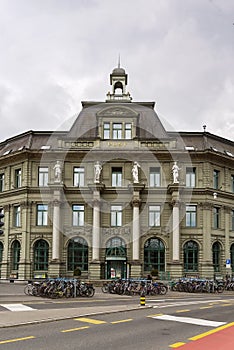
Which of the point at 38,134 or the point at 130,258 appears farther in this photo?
the point at 38,134

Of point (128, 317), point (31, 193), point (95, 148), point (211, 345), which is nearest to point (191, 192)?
point (95, 148)

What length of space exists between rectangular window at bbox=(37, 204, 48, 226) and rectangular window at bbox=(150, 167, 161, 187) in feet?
38.9

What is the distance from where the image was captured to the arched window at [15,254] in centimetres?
5434

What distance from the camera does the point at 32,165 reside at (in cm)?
5544

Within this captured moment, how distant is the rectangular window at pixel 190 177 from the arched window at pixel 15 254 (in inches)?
780

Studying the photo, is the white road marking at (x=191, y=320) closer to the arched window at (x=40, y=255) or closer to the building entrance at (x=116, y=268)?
the building entrance at (x=116, y=268)

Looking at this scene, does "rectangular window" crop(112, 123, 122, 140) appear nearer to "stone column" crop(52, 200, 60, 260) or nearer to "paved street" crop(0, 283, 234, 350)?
"stone column" crop(52, 200, 60, 260)

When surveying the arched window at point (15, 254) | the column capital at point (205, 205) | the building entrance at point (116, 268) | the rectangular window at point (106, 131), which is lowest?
the building entrance at point (116, 268)

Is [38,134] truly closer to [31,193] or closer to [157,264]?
[31,193]

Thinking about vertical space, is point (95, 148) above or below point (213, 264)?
above

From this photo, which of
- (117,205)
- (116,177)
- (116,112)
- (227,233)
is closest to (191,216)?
(227,233)

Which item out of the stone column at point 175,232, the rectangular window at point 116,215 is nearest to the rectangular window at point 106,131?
the rectangular window at point 116,215

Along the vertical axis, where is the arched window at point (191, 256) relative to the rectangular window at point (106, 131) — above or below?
below

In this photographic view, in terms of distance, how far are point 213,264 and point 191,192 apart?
315 inches
